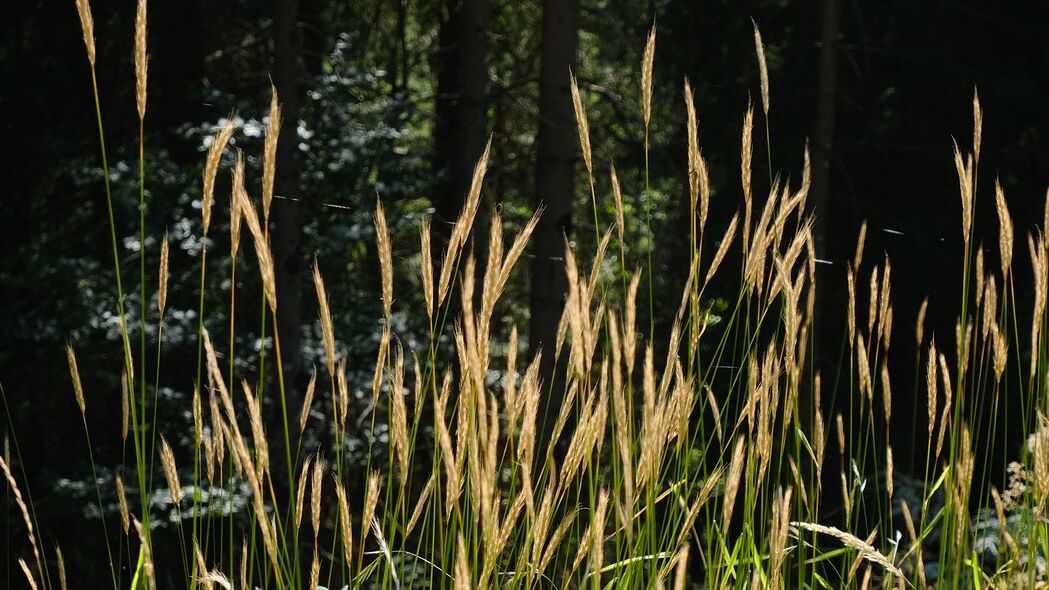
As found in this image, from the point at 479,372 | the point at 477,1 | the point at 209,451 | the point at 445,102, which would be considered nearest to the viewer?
the point at 479,372

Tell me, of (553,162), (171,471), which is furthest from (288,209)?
(171,471)

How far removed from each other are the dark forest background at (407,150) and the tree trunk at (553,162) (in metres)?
0.02

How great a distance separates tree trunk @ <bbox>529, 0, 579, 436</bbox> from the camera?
7.63m

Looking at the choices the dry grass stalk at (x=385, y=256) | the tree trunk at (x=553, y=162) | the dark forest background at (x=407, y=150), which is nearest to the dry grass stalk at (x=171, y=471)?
the dry grass stalk at (x=385, y=256)

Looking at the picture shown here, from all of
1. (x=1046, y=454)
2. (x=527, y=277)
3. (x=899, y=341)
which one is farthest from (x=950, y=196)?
(x=1046, y=454)

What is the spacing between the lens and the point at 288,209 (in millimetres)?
6602

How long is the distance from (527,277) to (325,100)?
4442mm

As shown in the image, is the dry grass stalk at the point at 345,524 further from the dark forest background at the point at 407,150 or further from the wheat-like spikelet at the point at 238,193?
the dark forest background at the point at 407,150

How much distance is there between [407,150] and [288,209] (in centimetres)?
279

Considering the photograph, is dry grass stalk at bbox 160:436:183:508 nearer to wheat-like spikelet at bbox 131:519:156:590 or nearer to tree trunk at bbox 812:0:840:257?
wheat-like spikelet at bbox 131:519:156:590

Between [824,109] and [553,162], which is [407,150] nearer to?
[553,162]

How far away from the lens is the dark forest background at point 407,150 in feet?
22.8

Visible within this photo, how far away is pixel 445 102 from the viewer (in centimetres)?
1116

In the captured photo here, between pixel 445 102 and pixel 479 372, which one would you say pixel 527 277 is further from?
pixel 479 372
